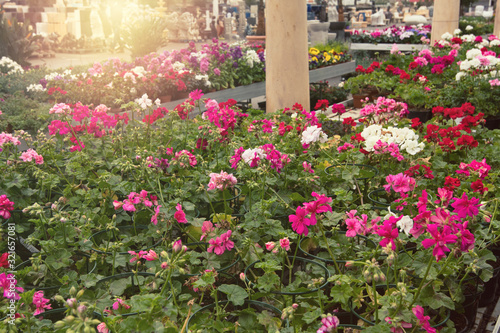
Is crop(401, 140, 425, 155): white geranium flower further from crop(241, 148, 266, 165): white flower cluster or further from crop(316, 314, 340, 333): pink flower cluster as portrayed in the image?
crop(316, 314, 340, 333): pink flower cluster

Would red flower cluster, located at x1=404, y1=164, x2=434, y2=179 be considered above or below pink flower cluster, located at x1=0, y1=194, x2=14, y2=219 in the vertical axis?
below

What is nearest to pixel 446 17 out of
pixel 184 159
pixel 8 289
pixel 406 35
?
pixel 406 35

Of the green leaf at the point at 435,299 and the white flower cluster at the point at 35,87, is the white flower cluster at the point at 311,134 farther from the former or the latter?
the white flower cluster at the point at 35,87

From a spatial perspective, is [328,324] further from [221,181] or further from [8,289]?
[8,289]

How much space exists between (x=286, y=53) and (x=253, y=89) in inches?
127

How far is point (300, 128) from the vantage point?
401 cm

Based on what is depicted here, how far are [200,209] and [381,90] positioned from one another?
541cm

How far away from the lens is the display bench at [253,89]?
758 cm

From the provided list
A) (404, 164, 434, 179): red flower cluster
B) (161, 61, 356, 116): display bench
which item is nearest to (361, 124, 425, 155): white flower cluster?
(404, 164, 434, 179): red flower cluster

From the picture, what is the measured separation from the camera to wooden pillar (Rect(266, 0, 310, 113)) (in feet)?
17.4

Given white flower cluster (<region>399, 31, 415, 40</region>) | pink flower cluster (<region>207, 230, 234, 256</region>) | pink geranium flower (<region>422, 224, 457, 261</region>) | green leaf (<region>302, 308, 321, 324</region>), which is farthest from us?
white flower cluster (<region>399, 31, 415, 40</region>)

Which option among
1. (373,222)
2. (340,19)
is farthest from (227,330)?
(340,19)

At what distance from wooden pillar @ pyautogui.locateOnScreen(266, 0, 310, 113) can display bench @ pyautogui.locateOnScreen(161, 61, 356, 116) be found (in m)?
1.64

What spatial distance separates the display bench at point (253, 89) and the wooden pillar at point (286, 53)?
5.37 feet
